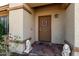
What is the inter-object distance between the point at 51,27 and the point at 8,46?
2935 mm

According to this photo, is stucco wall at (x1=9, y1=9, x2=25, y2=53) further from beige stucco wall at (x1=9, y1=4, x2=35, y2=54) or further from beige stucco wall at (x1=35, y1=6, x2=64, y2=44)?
beige stucco wall at (x1=35, y1=6, x2=64, y2=44)

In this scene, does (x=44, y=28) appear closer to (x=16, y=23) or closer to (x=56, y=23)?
(x=56, y=23)

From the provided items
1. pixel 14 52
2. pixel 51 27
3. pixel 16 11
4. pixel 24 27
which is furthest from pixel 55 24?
pixel 14 52

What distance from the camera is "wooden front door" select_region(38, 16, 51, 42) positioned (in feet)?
22.7

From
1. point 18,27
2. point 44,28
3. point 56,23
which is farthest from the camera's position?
point 44,28

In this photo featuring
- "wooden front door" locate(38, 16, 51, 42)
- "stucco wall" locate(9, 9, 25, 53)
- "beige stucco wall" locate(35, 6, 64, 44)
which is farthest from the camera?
"wooden front door" locate(38, 16, 51, 42)

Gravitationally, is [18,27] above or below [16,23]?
below

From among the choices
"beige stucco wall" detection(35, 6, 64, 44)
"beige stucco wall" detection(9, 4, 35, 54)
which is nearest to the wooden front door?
"beige stucco wall" detection(35, 6, 64, 44)

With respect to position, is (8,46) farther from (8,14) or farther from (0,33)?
(8,14)

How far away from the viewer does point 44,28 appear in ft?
23.1

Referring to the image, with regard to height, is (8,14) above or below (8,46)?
above

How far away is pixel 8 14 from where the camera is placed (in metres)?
5.83

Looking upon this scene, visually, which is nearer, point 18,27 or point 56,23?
point 18,27

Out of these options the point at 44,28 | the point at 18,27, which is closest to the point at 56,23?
the point at 44,28
